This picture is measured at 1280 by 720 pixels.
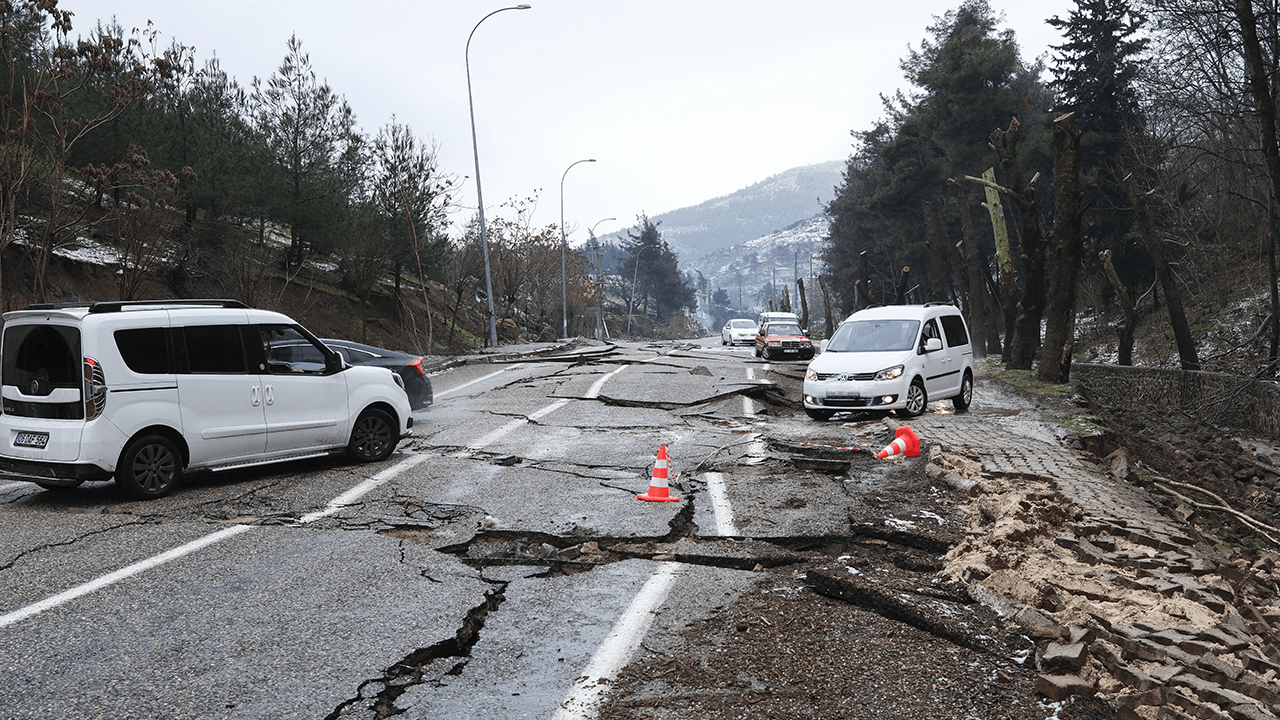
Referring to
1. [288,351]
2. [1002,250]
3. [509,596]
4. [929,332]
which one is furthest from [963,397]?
[509,596]

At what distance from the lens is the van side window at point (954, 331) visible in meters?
14.7

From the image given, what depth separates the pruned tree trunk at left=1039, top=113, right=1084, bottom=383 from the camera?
18.1 meters

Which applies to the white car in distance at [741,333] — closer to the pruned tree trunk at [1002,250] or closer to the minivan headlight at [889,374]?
the pruned tree trunk at [1002,250]

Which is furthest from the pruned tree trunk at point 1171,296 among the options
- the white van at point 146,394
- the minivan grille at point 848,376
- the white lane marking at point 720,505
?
the white van at point 146,394

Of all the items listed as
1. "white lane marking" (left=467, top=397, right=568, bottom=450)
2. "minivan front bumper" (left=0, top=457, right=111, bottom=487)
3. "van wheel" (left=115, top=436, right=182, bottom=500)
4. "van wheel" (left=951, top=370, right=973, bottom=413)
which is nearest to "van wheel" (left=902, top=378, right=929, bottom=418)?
"van wheel" (left=951, top=370, right=973, bottom=413)

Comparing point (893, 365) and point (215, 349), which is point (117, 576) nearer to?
point (215, 349)

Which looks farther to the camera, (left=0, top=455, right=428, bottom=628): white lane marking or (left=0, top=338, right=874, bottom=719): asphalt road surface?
(left=0, top=455, right=428, bottom=628): white lane marking

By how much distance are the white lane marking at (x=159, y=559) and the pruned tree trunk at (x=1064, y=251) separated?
15243 millimetres

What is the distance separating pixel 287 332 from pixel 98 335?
75.7 inches

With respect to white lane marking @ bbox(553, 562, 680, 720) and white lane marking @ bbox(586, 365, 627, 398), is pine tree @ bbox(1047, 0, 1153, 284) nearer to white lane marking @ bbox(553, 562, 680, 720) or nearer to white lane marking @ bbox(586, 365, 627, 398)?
white lane marking @ bbox(586, 365, 627, 398)

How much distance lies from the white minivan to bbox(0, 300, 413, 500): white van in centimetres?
745

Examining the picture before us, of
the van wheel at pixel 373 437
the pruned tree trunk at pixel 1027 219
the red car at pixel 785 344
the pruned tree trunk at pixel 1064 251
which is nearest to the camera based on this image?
the van wheel at pixel 373 437

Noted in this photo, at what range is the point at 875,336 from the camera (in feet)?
45.8

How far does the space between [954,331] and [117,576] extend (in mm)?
13303
